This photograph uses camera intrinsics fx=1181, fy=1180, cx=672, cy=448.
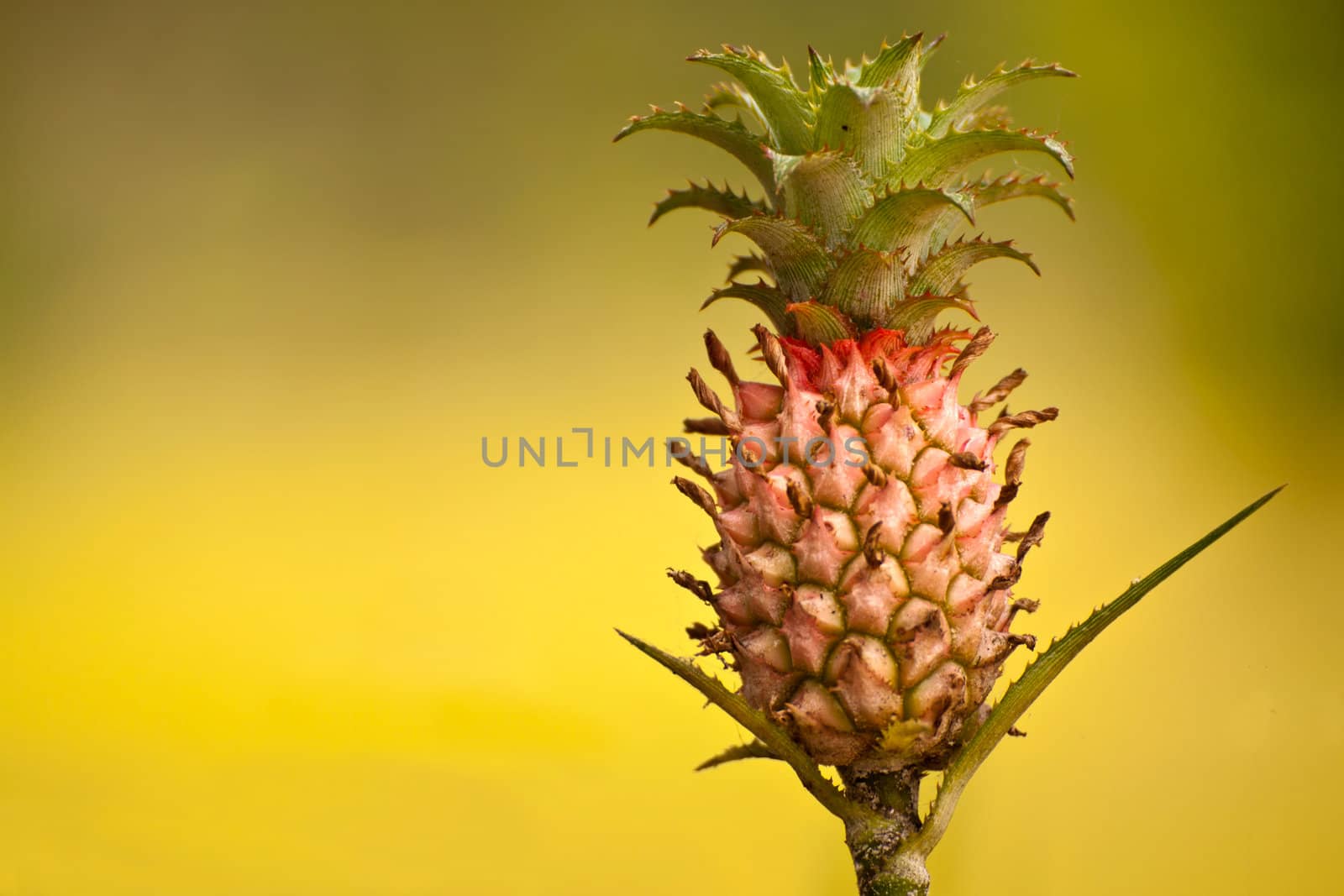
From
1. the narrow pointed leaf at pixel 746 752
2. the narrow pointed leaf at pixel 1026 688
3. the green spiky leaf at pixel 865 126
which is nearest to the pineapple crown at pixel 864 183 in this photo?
the green spiky leaf at pixel 865 126

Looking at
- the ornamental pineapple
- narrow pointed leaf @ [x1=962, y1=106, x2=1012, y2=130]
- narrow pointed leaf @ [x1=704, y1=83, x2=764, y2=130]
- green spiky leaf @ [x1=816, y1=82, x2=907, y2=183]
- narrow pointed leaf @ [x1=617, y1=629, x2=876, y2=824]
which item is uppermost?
narrow pointed leaf @ [x1=704, y1=83, x2=764, y2=130]

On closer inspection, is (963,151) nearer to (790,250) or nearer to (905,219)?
(905,219)

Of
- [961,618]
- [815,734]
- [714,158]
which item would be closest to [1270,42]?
[714,158]

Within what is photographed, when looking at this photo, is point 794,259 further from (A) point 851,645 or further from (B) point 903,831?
(B) point 903,831

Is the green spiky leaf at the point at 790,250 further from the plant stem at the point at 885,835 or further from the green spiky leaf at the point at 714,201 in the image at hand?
the plant stem at the point at 885,835

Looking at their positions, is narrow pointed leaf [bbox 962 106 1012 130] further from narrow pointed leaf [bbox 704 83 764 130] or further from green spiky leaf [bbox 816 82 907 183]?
narrow pointed leaf [bbox 704 83 764 130]

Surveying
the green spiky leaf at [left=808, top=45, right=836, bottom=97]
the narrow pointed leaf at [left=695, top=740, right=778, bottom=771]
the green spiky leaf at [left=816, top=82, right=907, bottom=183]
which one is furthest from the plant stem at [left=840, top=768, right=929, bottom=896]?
the green spiky leaf at [left=808, top=45, right=836, bottom=97]

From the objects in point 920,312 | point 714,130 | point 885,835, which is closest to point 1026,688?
point 885,835
